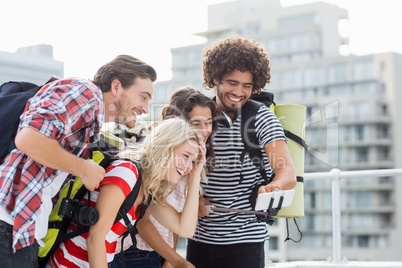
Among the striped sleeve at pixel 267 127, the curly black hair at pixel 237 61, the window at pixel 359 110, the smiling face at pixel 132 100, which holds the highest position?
the window at pixel 359 110

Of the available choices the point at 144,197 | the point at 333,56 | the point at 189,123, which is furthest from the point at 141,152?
the point at 333,56

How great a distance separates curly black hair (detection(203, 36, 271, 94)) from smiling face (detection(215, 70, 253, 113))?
3 centimetres

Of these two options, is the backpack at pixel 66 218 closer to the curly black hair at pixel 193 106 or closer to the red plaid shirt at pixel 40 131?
the red plaid shirt at pixel 40 131

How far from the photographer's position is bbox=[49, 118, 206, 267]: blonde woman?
2.11 metres

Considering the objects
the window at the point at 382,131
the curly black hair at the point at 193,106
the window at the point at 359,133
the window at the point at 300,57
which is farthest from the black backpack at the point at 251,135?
the window at the point at 300,57

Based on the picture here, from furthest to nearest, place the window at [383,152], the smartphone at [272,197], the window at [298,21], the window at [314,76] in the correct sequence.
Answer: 1. the window at [298,21]
2. the window at [314,76]
3. the window at [383,152]
4. the smartphone at [272,197]

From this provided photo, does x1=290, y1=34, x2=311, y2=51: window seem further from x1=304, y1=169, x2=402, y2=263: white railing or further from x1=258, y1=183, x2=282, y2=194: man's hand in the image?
x1=258, y1=183, x2=282, y2=194: man's hand

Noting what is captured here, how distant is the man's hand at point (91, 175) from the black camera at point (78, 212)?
3.1 inches

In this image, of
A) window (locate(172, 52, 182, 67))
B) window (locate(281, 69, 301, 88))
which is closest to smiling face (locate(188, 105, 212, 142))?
window (locate(281, 69, 301, 88))

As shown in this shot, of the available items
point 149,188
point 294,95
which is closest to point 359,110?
point 294,95

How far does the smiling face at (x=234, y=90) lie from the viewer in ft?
9.32

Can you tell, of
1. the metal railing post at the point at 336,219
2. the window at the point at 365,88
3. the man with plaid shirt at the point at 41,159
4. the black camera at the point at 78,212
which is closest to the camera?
the man with plaid shirt at the point at 41,159

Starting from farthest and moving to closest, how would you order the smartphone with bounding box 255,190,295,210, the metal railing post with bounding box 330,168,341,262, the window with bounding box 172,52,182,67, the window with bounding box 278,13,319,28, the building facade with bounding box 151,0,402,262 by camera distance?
the window with bounding box 172,52,182,67 < the window with bounding box 278,13,319,28 < the building facade with bounding box 151,0,402,262 < the metal railing post with bounding box 330,168,341,262 < the smartphone with bounding box 255,190,295,210

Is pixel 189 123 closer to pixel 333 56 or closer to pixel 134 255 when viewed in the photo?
pixel 134 255
